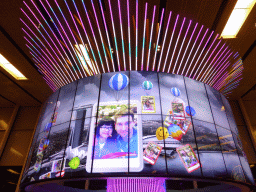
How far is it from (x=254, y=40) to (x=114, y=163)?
640 cm

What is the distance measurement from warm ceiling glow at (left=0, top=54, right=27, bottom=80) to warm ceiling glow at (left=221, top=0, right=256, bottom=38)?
8.50 meters

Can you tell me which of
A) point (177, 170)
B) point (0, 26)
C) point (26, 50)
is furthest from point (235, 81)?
point (0, 26)

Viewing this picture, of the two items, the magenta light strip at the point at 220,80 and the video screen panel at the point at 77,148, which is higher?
the magenta light strip at the point at 220,80

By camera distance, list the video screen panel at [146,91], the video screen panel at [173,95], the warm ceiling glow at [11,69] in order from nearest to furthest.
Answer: the video screen panel at [146,91] < the video screen panel at [173,95] < the warm ceiling glow at [11,69]

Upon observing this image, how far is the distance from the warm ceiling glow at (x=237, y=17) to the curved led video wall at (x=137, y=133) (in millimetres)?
1997

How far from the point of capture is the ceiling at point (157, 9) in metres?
5.18

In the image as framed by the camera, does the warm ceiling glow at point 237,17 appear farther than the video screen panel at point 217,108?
No

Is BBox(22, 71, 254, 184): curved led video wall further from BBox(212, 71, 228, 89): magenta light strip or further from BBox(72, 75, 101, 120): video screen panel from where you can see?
BBox(212, 71, 228, 89): magenta light strip

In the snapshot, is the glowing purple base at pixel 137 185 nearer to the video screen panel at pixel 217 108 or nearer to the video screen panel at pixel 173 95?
the video screen panel at pixel 173 95

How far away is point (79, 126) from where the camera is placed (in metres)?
5.62

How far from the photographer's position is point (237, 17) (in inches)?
223

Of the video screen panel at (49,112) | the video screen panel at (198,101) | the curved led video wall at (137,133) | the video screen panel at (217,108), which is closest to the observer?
the curved led video wall at (137,133)

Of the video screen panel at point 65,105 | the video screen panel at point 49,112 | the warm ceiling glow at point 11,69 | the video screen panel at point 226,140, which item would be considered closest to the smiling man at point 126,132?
the video screen panel at point 65,105

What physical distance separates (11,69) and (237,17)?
907 centimetres
